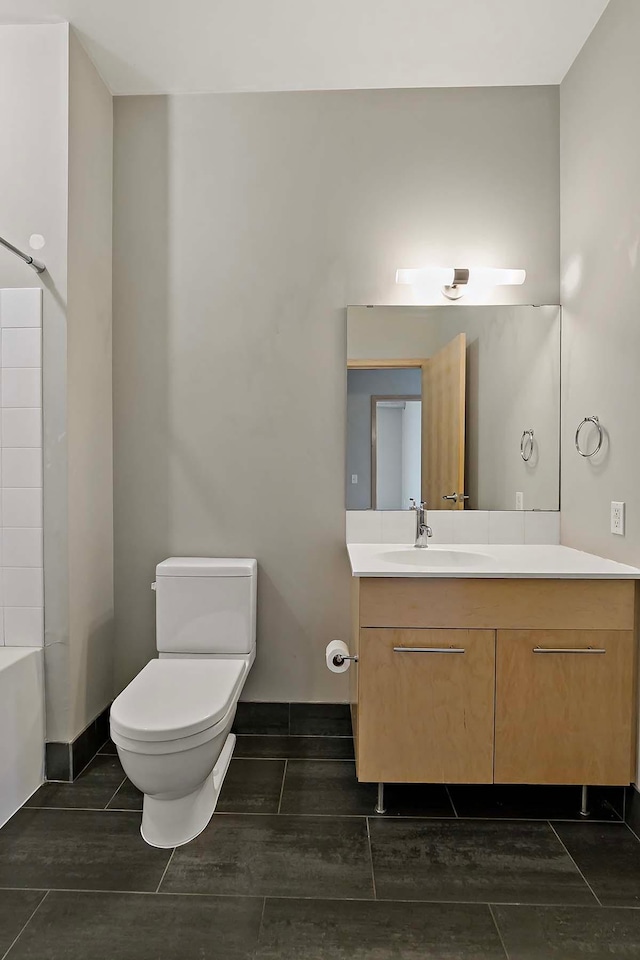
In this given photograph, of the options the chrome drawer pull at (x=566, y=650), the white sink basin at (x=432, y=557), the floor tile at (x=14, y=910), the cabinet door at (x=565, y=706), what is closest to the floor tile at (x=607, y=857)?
the cabinet door at (x=565, y=706)

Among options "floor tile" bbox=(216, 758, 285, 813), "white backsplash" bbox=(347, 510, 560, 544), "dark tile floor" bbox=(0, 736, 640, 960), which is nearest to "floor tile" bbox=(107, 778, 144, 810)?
"dark tile floor" bbox=(0, 736, 640, 960)

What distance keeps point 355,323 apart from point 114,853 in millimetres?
2029

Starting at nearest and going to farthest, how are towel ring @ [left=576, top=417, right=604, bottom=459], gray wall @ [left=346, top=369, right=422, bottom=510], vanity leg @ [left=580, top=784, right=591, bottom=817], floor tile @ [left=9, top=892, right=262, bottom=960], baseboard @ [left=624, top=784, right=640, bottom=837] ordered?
floor tile @ [left=9, top=892, right=262, bottom=960] → baseboard @ [left=624, top=784, right=640, bottom=837] → vanity leg @ [left=580, top=784, right=591, bottom=817] → towel ring @ [left=576, top=417, right=604, bottom=459] → gray wall @ [left=346, top=369, right=422, bottom=510]

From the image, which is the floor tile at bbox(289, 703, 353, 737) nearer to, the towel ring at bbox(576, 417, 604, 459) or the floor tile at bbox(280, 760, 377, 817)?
the floor tile at bbox(280, 760, 377, 817)

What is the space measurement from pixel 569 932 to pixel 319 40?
9.42ft

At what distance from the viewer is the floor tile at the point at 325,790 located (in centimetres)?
202

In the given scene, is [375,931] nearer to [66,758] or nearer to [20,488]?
[66,758]

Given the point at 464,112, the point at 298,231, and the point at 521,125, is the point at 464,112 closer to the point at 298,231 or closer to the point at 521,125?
the point at 521,125

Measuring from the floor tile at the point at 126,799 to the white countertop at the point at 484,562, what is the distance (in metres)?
1.07

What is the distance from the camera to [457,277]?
2438 millimetres

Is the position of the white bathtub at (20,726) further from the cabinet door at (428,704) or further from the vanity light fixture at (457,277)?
the vanity light fixture at (457,277)

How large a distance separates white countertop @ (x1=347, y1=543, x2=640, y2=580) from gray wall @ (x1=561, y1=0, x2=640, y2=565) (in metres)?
0.11

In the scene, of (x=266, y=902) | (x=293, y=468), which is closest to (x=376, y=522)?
(x=293, y=468)

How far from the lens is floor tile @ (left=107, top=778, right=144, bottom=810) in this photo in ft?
6.64
